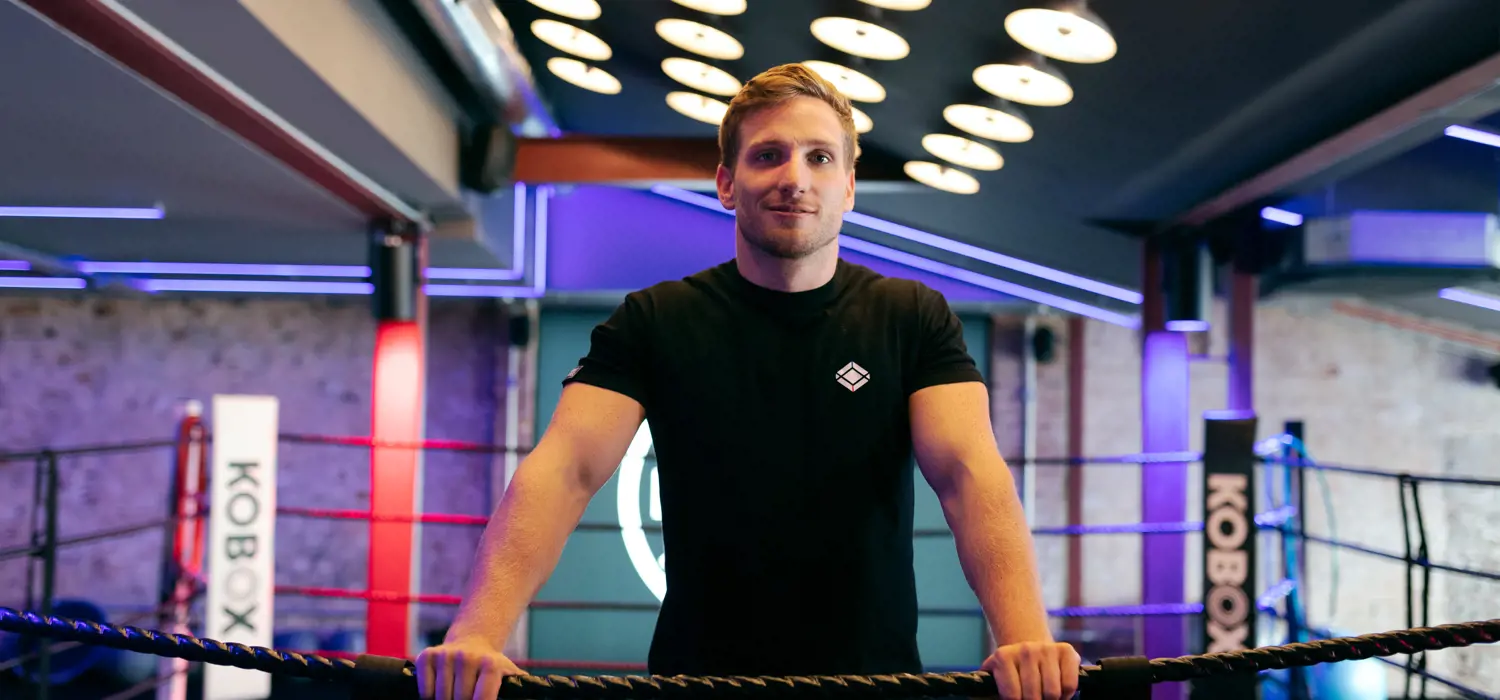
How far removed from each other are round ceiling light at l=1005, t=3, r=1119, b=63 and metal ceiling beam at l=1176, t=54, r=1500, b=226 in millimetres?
718

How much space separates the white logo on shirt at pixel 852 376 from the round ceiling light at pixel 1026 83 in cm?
208

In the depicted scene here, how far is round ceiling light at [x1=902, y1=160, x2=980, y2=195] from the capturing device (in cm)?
440

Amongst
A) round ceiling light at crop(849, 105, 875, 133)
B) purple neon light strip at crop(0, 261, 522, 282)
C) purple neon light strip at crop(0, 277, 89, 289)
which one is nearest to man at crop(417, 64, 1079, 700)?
round ceiling light at crop(849, 105, 875, 133)

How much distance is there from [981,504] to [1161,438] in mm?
3819

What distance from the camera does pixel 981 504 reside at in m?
1.07

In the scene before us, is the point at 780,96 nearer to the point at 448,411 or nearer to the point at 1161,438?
the point at 1161,438

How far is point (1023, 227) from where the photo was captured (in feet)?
16.6

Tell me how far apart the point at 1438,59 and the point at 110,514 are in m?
6.90

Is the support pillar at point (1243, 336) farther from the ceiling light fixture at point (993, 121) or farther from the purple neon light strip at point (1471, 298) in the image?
the purple neon light strip at point (1471, 298)

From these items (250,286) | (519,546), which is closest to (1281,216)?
(519,546)

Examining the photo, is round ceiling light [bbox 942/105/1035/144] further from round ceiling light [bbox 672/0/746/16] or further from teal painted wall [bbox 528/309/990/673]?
teal painted wall [bbox 528/309/990/673]

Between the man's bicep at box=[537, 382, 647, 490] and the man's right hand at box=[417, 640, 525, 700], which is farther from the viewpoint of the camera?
the man's bicep at box=[537, 382, 647, 490]

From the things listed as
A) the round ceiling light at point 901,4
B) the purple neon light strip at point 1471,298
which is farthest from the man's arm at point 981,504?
the purple neon light strip at point 1471,298

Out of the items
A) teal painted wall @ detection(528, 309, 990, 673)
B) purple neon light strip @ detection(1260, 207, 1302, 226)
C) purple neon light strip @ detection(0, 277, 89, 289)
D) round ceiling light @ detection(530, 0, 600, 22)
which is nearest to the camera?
round ceiling light @ detection(530, 0, 600, 22)
